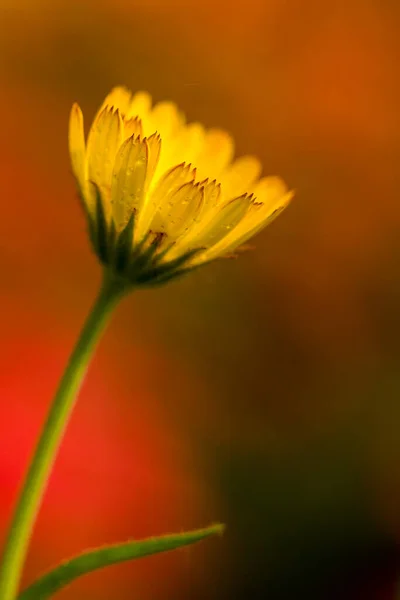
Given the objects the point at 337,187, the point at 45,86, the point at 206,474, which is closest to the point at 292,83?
the point at 337,187

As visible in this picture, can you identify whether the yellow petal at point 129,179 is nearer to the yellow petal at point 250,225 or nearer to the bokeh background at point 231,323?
the yellow petal at point 250,225

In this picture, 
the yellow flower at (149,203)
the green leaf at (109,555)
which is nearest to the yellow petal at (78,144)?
the yellow flower at (149,203)

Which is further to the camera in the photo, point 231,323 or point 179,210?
point 231,323

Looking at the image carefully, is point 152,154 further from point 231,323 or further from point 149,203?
point 231,323

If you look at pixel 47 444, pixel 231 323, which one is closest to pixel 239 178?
pixel 47 444

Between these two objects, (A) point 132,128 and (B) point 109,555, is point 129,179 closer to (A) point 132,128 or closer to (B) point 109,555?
(A) point 132,128

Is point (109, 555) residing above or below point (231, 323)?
below
